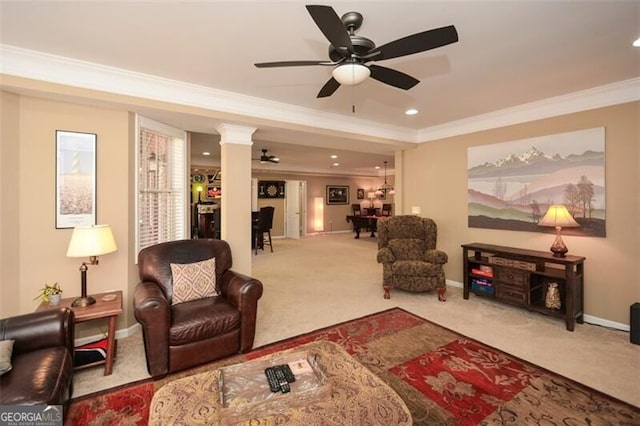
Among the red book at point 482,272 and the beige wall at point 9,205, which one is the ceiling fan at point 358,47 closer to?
the beige wall at point 9,205

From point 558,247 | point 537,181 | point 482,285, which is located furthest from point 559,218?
point 482,285

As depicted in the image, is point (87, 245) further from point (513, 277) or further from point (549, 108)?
point (549, 108)

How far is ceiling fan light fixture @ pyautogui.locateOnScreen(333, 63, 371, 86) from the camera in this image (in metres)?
1.80

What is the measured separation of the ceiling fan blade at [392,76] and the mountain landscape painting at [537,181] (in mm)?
2546

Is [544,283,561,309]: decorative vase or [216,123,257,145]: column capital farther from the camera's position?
[216,123,257,145]: column capital

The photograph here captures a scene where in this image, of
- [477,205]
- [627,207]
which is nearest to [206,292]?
[477,205]

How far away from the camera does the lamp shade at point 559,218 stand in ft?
10.5

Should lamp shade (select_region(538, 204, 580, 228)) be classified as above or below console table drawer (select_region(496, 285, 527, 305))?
above

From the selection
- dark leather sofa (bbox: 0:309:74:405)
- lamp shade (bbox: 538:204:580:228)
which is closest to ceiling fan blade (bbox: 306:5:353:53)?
dark leather sofa (bbox: 0:309:74:405)

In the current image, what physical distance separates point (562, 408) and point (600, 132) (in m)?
2.90

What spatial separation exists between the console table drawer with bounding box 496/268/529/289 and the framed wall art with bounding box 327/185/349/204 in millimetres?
8448

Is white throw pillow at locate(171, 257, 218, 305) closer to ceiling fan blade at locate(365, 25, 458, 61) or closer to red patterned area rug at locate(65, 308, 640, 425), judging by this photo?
red patterned area rug at locate(65, 308, 640, 425)

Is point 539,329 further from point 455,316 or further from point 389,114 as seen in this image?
point 389,114
